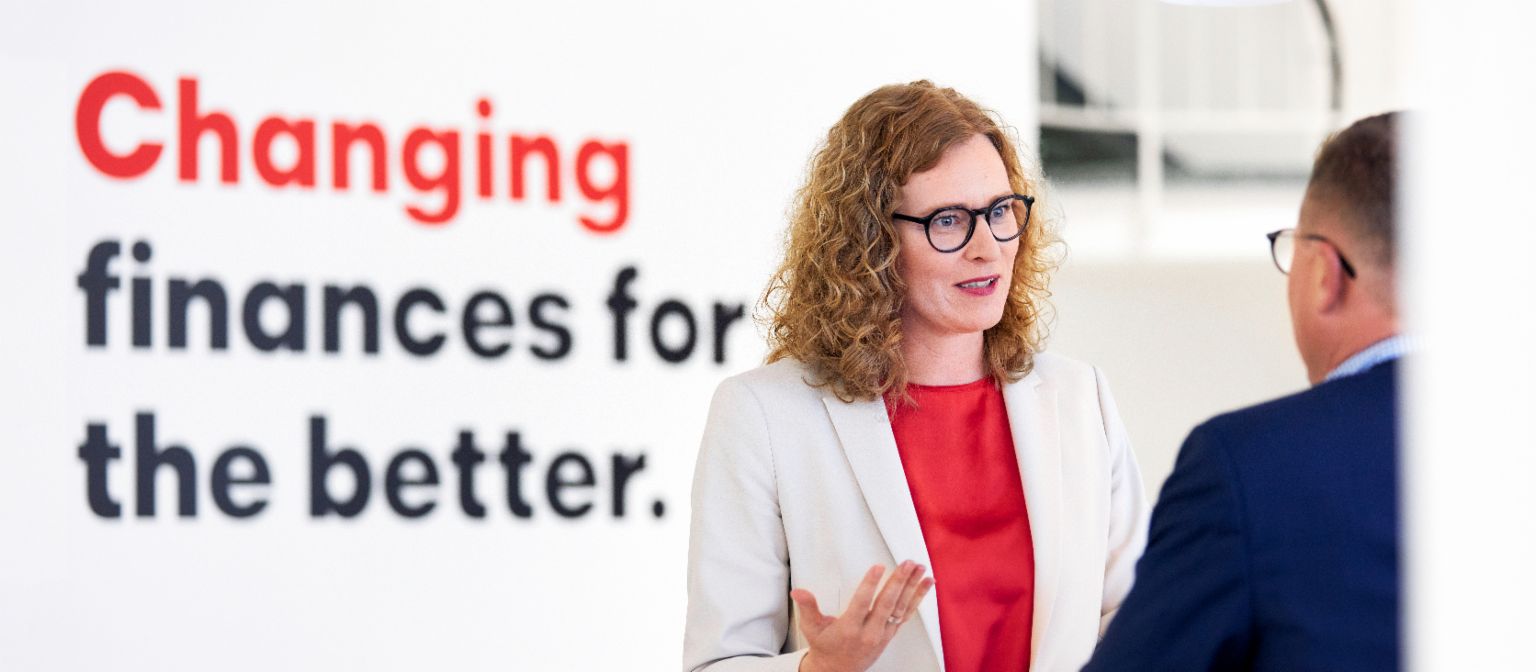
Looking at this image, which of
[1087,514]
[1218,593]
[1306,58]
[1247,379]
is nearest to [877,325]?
[1087,514]

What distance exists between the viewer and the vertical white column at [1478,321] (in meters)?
0.79

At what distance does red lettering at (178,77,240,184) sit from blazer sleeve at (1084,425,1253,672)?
2911 millimetres

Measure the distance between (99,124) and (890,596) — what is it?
2550mm

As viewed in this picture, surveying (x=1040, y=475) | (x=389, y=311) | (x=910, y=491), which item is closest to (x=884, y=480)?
(x=910, y=491)

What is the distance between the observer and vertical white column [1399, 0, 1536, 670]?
793mm

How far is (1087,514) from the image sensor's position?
2354 mm

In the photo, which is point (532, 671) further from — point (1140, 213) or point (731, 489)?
point (1140, 213)

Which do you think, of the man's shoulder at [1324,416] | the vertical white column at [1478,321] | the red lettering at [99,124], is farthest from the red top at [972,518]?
the red lettering at [99,124]

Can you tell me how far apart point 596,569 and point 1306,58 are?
6.53 m

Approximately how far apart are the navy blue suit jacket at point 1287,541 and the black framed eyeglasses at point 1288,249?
0.37ft

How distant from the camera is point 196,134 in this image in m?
3.78

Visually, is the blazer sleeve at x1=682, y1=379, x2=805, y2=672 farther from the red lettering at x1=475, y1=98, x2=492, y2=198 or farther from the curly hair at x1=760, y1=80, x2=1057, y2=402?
the red lettering at x1=475, y1=98, x2=492, y2=198

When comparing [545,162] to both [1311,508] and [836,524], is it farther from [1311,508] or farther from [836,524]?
[1311,508]

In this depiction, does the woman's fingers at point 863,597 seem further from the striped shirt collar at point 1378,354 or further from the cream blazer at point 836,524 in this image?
the striped shirt collar at point 1378,354
